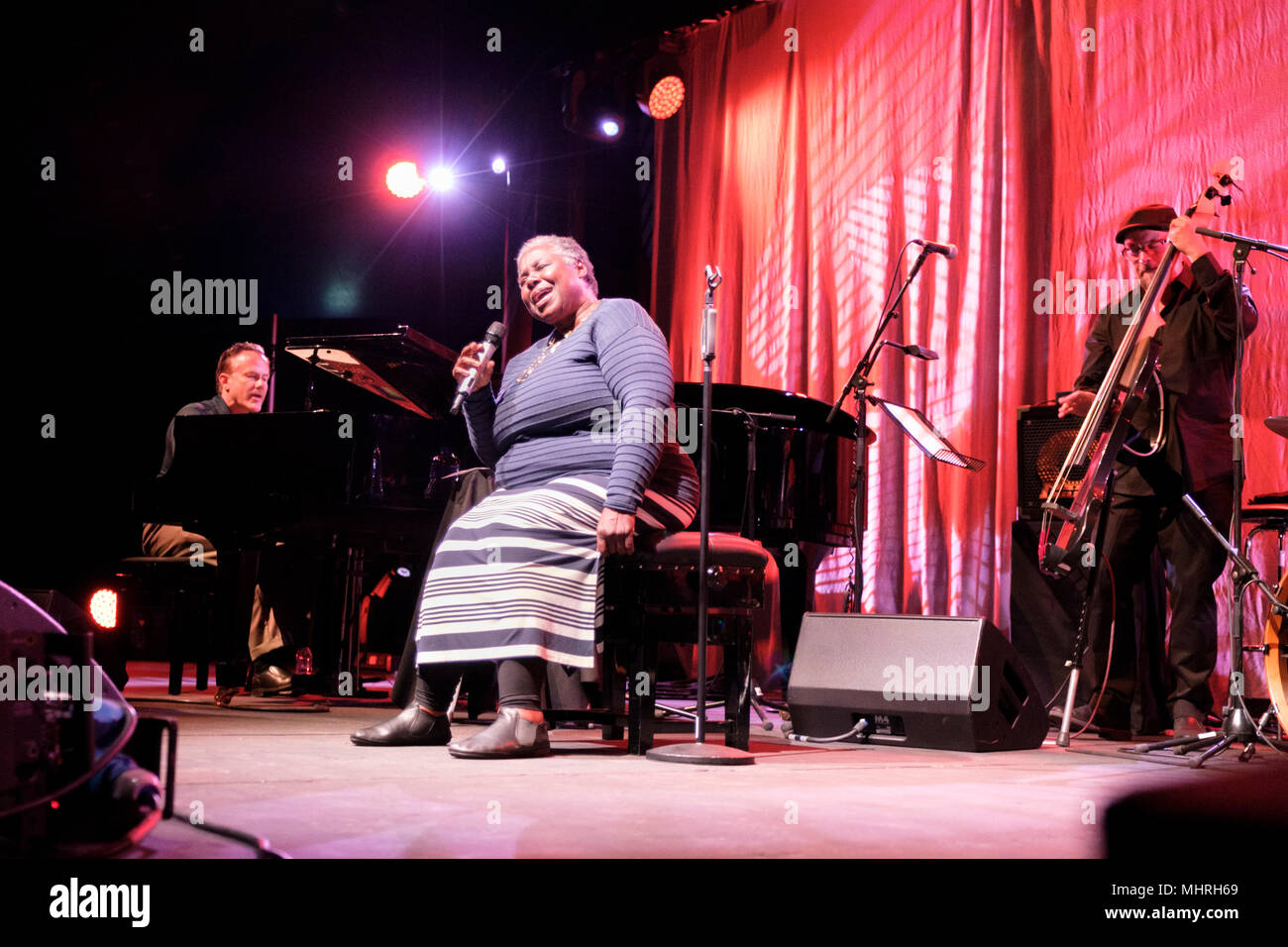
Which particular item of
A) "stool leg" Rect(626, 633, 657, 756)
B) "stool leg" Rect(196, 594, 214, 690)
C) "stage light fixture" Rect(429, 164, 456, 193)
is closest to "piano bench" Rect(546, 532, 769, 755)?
"stool leg" Rect(626, 633, 657, 756)

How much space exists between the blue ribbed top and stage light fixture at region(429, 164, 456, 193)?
479cm

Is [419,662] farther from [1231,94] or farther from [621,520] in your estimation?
[1231,94]

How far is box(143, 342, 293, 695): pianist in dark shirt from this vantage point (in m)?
5.04

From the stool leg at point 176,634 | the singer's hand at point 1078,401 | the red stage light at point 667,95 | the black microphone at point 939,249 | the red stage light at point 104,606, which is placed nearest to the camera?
the singer's hand at point 1078,401

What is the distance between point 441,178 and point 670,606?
17.5 feet

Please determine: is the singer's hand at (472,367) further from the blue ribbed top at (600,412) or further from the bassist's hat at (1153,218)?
the bassist's hat at (1153,218)

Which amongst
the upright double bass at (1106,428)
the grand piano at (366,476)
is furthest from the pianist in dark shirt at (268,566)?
the upright double bass at (1106,428)

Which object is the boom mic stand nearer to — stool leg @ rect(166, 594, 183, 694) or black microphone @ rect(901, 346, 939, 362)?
black microphone @ rect(901, 346, 939, 362)

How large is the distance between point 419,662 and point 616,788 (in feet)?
3.12

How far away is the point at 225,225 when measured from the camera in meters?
7.69

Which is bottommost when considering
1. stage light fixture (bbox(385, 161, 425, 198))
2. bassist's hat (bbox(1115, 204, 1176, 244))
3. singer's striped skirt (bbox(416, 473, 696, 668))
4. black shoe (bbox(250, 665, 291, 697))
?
black shoe (bbox(250, 665, 291, 697))

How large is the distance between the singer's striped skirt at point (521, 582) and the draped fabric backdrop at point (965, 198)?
9.73ft

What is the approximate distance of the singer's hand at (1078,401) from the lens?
4.07 metres
